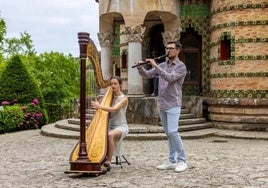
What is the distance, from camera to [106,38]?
1872cm

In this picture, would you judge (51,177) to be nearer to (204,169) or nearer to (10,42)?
(204,169)

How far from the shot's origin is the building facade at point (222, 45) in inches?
634

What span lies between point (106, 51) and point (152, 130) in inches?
212

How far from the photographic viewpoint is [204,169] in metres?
8.66

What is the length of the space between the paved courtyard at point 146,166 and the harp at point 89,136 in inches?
9.1

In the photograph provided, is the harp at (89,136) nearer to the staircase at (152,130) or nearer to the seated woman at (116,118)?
the seated woman at (116,118)

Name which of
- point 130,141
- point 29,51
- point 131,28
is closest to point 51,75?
point 29,51

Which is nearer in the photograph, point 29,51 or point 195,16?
point 195,16

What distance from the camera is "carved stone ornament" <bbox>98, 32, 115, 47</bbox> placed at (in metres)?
18.7

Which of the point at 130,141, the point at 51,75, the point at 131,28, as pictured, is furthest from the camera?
the point at 51,75

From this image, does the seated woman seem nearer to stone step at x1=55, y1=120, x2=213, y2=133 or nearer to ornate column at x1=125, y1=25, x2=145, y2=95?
stone step at x1=55, y1=120, x2=213, y2=133

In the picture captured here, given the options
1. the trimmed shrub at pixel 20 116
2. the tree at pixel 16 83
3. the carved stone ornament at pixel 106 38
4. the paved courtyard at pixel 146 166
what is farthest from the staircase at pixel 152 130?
the carved stone ornament at pixel 106 38

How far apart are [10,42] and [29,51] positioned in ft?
6.98

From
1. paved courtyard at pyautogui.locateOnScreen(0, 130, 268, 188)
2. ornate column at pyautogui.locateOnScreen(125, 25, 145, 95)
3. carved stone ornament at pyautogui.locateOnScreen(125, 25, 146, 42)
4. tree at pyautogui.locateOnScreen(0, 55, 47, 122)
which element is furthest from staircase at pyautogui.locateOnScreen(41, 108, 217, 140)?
carved stone ornament at pyautogui.locateOnScreen(125, 25, 146, 42)
